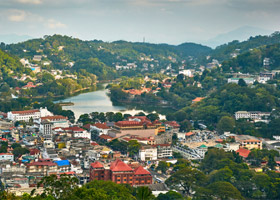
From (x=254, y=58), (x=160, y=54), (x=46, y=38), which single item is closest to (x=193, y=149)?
(x=254, y=58)

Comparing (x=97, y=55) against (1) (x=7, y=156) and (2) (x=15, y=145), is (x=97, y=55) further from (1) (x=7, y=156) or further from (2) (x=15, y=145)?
(1) (x=7, y=156)

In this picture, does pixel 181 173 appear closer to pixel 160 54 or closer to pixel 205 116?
pixel 205 116

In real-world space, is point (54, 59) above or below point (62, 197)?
above

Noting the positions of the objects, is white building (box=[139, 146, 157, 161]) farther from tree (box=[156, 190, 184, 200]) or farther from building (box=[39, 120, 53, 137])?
tree (box=[156, 190, 184, 200])

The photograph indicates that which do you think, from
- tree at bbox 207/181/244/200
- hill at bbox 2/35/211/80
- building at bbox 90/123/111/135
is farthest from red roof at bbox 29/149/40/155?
hill at bbox 2/35/211/80

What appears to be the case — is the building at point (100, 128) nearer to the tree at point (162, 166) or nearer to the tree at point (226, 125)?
the tree at point (226, 125)

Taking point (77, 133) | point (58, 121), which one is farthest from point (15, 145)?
point (58, 121)

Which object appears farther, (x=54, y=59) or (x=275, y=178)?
(x=54, y=59)

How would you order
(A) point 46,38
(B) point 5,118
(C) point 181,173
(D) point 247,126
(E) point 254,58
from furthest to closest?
(A) point 46,38, (E) point 254,58, (B) point 5,118, (D) point 247,126, (C) point 181,173
